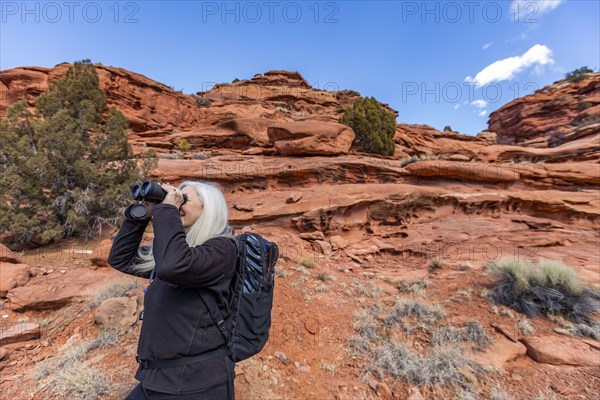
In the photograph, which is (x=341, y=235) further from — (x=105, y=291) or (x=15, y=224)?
(x=15, y=224)

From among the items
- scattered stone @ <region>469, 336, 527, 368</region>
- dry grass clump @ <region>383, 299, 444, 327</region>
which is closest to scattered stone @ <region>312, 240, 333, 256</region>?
dry grass clump @ <region>383, 299, 444, 327</region>

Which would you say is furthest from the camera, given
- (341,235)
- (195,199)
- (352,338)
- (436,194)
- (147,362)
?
(436,194)

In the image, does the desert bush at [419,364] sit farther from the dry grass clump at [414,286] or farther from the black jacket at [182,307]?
the black jacket at [182,307]

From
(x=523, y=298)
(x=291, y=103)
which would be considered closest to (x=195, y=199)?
(x=523, y=298)

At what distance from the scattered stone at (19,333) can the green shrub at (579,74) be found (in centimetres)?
4331

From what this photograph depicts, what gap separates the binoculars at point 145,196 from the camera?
4.89ft

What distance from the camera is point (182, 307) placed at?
1378 mm

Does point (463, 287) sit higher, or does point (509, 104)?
point (509, 104)

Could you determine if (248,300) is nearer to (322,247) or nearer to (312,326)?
(312,326)

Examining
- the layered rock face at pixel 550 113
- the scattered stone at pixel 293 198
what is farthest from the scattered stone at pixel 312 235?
the layered rock face at pixel 550 113

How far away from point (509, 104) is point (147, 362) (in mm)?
41995

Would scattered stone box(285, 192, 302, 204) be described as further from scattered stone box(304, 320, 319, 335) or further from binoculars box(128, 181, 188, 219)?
binoculars box(128, 181, 188, 219)

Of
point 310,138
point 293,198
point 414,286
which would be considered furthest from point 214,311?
point 310,138

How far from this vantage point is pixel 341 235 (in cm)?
869
